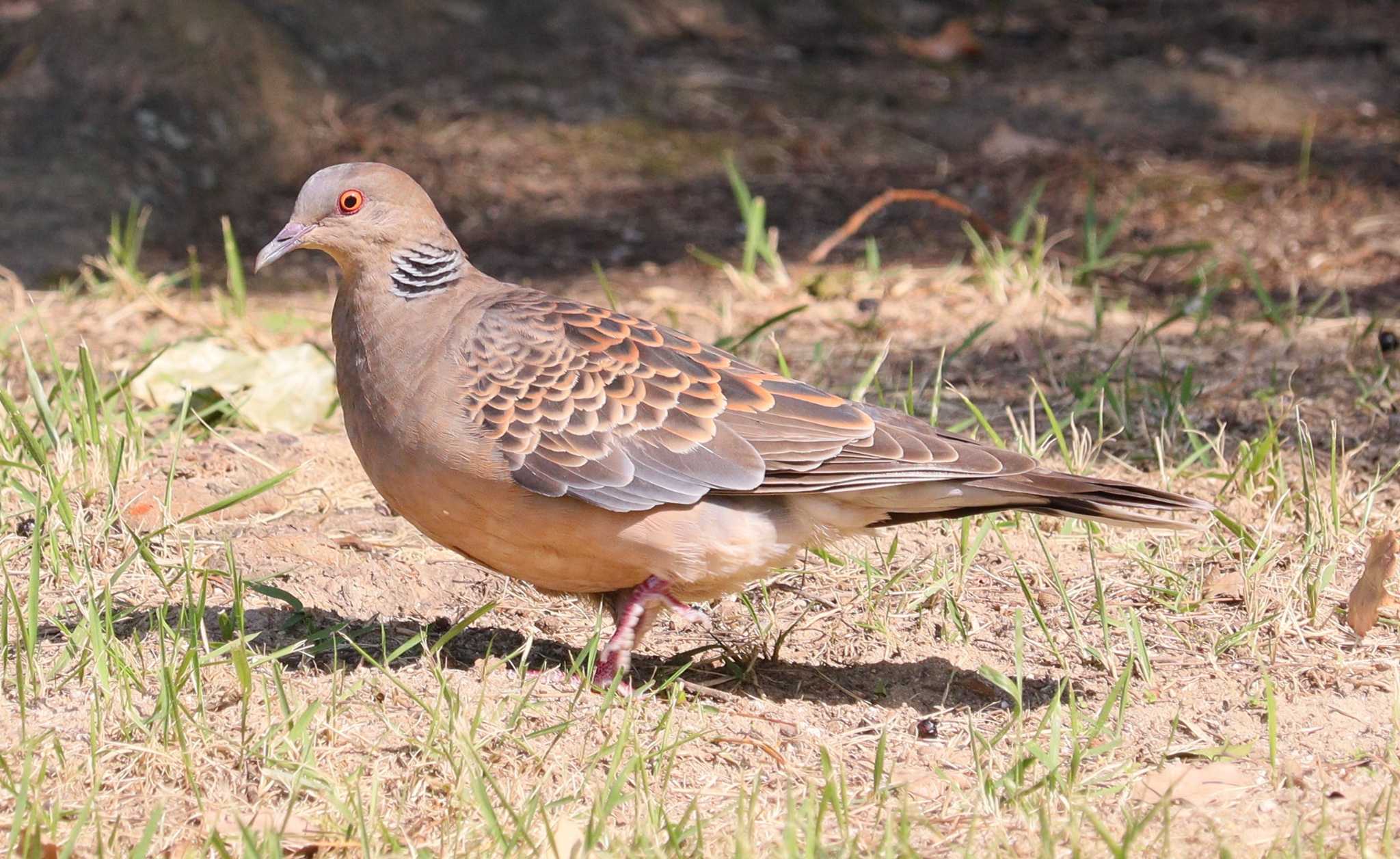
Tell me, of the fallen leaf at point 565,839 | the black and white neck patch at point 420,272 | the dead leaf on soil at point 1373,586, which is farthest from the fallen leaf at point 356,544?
the dead leaf on soil at point 1373,586

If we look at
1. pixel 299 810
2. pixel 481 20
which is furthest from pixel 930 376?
pixel 481 20

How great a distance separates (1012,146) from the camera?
8102mm

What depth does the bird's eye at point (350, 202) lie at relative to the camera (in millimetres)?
3500

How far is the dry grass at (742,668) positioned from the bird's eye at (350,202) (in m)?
0.71

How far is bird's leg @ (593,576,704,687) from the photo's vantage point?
3.36m

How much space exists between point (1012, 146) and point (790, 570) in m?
4.72

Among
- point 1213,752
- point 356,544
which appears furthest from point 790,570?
point 1213,752

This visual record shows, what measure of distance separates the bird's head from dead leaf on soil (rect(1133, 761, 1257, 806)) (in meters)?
1.96

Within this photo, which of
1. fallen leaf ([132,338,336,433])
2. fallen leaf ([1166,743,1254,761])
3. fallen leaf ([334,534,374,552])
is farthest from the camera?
fallen leaf ([132,338,336,433])

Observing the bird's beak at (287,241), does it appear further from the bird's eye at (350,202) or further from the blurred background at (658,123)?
the blurred background at (658,123)

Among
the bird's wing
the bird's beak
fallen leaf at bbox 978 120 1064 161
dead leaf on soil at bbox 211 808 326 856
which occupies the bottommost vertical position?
fallen leaf at bbox 978 120 1064 161

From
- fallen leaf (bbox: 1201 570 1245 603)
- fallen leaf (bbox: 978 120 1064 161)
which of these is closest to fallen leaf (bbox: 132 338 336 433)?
fallen leaf (bbox: 1201 570 1245 603)

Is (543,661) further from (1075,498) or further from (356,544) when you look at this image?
(1075,498)

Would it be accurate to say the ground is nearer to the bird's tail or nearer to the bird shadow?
the bird shadow
